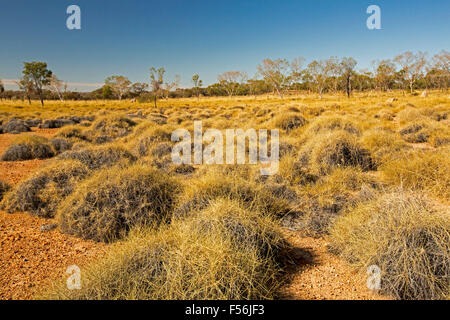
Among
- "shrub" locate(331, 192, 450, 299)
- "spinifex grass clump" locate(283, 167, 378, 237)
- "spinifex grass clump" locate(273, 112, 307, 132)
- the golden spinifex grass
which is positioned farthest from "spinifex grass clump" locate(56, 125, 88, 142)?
"shrub" locate(331, 192, 450, 299)

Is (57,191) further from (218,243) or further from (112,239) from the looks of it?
(218,243)

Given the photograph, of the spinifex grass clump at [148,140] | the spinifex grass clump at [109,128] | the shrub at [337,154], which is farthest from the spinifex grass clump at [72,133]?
the shrub at [337,154]

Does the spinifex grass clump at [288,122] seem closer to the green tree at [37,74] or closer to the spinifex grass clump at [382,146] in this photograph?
the spinifex grass clump at [382,146]

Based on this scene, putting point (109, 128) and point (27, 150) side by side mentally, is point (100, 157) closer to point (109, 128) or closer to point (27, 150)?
point (27, 150)

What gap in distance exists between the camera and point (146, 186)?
496 centimetres

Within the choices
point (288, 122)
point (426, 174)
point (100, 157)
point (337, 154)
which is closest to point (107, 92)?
point (288, 122)

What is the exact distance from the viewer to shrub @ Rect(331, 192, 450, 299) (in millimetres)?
2783

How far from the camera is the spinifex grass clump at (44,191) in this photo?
5462mm

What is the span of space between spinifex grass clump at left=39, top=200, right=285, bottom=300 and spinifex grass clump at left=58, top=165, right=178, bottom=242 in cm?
130

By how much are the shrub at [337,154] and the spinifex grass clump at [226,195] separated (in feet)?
8.43

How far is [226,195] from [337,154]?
3990mm

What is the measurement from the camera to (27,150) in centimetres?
1011

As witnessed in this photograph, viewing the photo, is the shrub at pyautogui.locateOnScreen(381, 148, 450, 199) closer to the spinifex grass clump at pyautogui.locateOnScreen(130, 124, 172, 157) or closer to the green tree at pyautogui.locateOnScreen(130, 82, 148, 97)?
the spinifex grass clump at pyautogui.locateOnScreen(130, 124, 172, 157)
